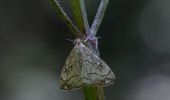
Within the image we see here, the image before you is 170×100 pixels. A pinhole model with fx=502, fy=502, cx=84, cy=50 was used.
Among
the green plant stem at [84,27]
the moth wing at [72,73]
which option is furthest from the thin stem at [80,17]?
the moth wing at [72,73]

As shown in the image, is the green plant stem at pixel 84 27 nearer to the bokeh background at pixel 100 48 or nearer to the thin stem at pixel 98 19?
the thin stem at pixel 98 19

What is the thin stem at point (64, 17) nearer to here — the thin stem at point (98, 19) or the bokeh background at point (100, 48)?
the thin stem at point (98, 19)

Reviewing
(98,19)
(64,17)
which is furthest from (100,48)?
(64,17)

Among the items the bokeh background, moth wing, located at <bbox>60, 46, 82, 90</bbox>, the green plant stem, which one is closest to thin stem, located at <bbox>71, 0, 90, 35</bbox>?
the green plant stem

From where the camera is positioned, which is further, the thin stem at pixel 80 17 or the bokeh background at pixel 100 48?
the bokeh background at pixel 100 48

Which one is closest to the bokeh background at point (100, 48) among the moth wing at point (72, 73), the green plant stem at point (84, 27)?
the moth wing at point (72, 73)

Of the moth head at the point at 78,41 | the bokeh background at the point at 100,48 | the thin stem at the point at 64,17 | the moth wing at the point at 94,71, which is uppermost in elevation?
the bokeh background at the point at 100,48

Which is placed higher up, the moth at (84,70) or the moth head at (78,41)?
the moth head at (78,41)

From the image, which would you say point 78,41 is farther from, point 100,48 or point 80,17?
point 100,48
